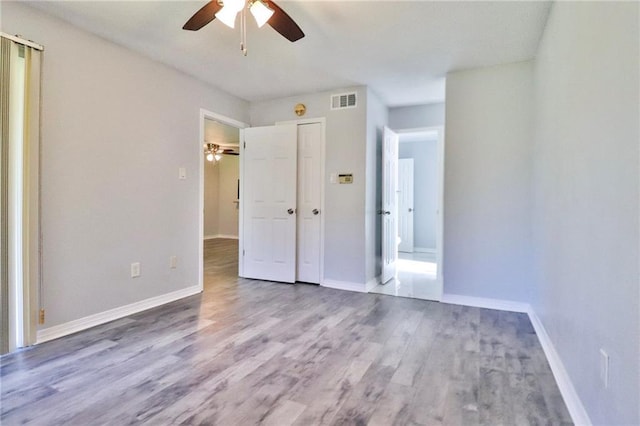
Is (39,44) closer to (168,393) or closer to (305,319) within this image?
(168,393)

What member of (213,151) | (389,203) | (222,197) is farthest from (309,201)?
(222,197)

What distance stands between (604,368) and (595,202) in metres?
0.69

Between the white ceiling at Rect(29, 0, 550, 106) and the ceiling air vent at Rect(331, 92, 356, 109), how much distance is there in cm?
20

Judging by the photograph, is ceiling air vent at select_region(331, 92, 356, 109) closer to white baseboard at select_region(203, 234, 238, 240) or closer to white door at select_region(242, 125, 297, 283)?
white door at select_region(242, 125, 297, 283)

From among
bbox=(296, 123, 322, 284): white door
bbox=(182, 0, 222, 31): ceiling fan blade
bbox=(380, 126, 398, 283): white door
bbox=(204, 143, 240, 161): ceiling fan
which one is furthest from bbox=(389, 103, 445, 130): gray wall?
bbox=(204, 143, 240, 161): ceiling fan

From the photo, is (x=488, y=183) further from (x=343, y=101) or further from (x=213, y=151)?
(x=213, y=151)

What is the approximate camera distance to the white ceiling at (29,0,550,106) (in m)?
2.43

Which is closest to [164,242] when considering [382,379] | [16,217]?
[16,217]

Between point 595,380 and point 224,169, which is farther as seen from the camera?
point 224,169

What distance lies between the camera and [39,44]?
247 cm

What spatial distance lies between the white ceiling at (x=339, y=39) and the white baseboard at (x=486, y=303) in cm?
239

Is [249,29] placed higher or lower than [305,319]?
higher

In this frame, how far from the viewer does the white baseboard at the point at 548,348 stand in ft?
5.35

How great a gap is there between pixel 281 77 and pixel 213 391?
10.4 feet
